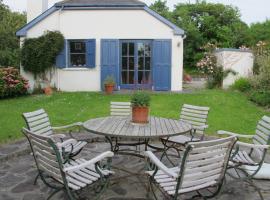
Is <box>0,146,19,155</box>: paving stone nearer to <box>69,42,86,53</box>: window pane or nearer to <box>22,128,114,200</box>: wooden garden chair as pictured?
<box>22,128,114,200</box>: wooden garden chair

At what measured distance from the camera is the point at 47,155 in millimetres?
3549

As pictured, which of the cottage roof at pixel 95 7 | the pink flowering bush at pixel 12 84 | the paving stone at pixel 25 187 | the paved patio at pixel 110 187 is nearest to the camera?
the paved patio at pixel 110 187

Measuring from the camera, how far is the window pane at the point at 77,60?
15336 millimetres

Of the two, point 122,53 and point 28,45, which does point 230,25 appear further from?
point 28,45

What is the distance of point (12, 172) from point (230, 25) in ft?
98.2

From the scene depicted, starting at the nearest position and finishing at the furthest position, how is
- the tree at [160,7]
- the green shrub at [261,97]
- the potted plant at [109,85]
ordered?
the green shrub at [261,97] → the potted plant at [109,85] → the tree at [160,7]

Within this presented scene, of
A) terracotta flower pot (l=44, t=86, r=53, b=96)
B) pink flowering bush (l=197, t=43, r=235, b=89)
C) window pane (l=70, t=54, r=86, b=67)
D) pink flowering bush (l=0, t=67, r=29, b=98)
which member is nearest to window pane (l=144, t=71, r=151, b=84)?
pink flowering bush (l=197, t=43, r=235, b=89)

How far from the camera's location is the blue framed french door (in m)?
15.3

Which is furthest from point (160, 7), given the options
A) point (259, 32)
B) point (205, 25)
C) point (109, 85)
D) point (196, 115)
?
point (196, 115)

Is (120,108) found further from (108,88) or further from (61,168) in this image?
(108,88)

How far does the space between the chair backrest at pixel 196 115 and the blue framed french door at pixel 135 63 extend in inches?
355

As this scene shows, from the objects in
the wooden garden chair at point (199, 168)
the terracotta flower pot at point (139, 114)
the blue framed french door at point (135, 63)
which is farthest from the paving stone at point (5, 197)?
the blue framed french door at point (135, 63)

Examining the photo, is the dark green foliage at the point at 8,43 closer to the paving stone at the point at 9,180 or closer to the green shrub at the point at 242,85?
the green shrub at the point at 242,85

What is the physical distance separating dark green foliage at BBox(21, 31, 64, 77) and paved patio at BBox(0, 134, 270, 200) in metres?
9.36
